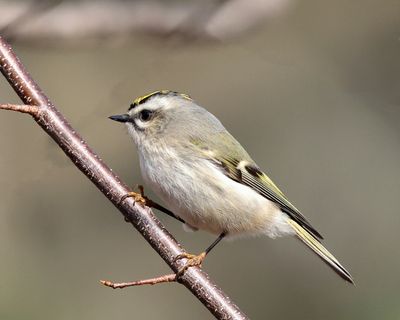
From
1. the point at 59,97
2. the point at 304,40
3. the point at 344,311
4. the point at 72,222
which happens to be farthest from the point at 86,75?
the point at 344,311

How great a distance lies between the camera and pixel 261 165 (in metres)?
5.51

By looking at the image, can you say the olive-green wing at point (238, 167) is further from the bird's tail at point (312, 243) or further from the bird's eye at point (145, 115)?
the bird's eye at point (145, 115)

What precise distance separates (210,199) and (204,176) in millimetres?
80

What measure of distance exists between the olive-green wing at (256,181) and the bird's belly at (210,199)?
0.02 m

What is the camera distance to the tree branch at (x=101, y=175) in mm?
1895

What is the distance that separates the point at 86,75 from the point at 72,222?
1.15 m

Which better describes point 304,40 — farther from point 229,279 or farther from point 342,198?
point 229,279

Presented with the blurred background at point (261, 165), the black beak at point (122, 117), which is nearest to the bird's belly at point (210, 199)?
the black beak at point (122, 117)

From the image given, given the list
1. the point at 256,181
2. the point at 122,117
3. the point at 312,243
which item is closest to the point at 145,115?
the point at 122,117

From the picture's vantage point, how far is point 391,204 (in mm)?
5516

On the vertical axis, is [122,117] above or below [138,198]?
above

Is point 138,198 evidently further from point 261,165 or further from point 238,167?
point 261,165

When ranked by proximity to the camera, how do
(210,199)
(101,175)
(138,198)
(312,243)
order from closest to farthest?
(101,175)
(138,198)
(210,199)
(312,243)

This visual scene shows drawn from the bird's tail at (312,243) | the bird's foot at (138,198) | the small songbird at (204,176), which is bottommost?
the bird's tail at (312,243)
